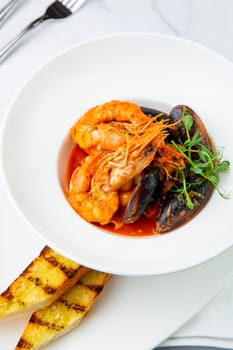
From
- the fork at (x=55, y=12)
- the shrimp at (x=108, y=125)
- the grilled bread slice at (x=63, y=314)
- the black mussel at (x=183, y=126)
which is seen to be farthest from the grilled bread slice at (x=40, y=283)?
the fork at (x=55, y=12)

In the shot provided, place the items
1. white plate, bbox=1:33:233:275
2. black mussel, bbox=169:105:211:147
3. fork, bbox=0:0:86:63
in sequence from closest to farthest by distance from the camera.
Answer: white plate, bbox=1:33:233:275 < black mussel, bbox=169:105:211:147 < fork, bbox=0:0:86:63

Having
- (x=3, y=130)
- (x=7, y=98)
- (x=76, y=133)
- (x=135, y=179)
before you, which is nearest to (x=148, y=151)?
(x=135, y=179)

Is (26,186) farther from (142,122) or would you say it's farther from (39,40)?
(39,40)

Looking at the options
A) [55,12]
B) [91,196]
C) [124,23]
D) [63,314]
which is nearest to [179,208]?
[91,196]

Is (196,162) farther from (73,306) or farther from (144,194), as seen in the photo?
(73,306)

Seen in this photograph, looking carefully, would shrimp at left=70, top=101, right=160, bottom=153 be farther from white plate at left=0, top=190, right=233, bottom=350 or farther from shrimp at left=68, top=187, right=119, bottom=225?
white plate at left=0, top=190, right=233, bottom=350

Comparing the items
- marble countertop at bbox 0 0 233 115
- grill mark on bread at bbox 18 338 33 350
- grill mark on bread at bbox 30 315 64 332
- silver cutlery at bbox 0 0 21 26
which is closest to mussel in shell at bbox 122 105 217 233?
grill mark on bread at bbox 30 315 64 332

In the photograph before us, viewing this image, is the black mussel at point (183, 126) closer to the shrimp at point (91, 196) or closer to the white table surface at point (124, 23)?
the shrimp at point (91, 196)
